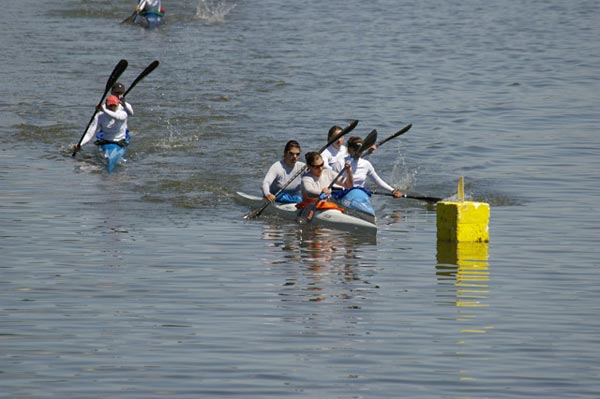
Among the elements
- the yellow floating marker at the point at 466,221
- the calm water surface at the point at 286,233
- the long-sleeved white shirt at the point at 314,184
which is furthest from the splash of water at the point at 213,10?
the yellow floating marker at the point at 466,221

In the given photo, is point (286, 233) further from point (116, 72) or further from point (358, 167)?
point (116, 72)

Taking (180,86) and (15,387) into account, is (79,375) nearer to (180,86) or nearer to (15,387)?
(15,387)

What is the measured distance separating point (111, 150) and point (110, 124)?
522 mm

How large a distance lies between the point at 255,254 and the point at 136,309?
3.53 meters

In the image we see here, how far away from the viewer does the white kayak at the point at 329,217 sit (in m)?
17.8

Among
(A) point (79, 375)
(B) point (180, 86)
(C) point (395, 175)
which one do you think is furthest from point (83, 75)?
(A) point (79, 375)

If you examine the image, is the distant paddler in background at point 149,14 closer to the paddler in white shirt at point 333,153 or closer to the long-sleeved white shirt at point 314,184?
the paddler in white shirt at point 333,153

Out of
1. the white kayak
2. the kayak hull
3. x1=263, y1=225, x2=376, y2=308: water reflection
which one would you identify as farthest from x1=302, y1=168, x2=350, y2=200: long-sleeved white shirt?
the kayak hull

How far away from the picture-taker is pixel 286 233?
18.0m

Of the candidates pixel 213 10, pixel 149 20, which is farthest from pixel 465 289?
pixel 213 10

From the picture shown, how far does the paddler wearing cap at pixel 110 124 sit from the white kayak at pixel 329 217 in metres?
4.99

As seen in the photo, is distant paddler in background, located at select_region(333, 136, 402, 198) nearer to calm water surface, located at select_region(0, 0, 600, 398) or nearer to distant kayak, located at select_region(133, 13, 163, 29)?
calm water surface, located at select_region(0, 0, 600, 398)

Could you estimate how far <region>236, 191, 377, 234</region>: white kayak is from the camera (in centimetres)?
1778

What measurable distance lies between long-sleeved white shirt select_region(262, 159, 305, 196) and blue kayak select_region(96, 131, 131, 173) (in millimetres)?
4847
